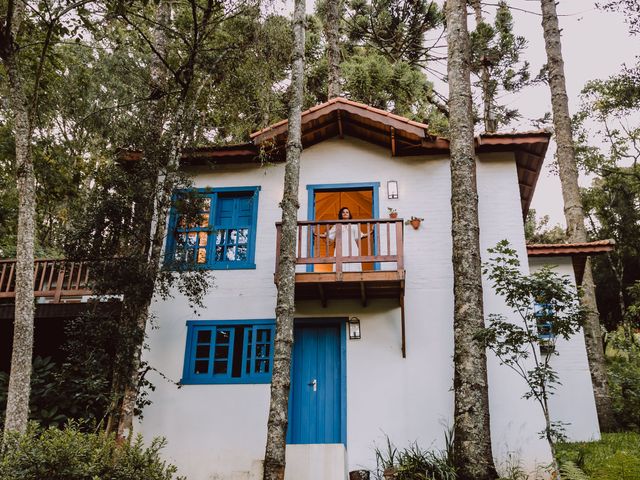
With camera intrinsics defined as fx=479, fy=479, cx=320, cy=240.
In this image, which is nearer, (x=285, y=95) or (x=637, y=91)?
(x=285, y=95)

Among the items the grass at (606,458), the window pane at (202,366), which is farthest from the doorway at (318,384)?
the grass at (606,458)

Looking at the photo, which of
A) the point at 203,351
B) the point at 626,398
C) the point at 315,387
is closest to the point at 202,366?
the point at 203,351

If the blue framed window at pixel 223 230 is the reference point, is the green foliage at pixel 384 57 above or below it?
above

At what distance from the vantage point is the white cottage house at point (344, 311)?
25.6ft

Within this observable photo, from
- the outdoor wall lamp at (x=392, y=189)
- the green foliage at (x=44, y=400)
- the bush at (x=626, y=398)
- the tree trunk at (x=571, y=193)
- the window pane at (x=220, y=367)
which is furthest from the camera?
the bush at (x=626, y=398)

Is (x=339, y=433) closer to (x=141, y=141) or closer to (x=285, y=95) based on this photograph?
(x=141, y=141)

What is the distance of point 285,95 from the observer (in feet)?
43.7

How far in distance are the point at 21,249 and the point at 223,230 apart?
3603mm

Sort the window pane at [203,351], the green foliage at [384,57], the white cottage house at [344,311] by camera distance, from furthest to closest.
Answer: the green foliage at [384,57], the window pane at [203,351], the white cottage house at [344,311]

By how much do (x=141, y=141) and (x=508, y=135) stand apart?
652 centimetres

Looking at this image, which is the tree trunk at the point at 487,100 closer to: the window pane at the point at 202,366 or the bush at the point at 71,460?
the window pane at the point at 202,366

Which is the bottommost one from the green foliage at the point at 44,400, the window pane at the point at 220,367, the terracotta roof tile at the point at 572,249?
the green foliage at the point at 44,400

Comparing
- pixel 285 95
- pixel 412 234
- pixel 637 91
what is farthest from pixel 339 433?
pixel 637 91

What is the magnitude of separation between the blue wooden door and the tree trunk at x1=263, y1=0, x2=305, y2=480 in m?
2.19
